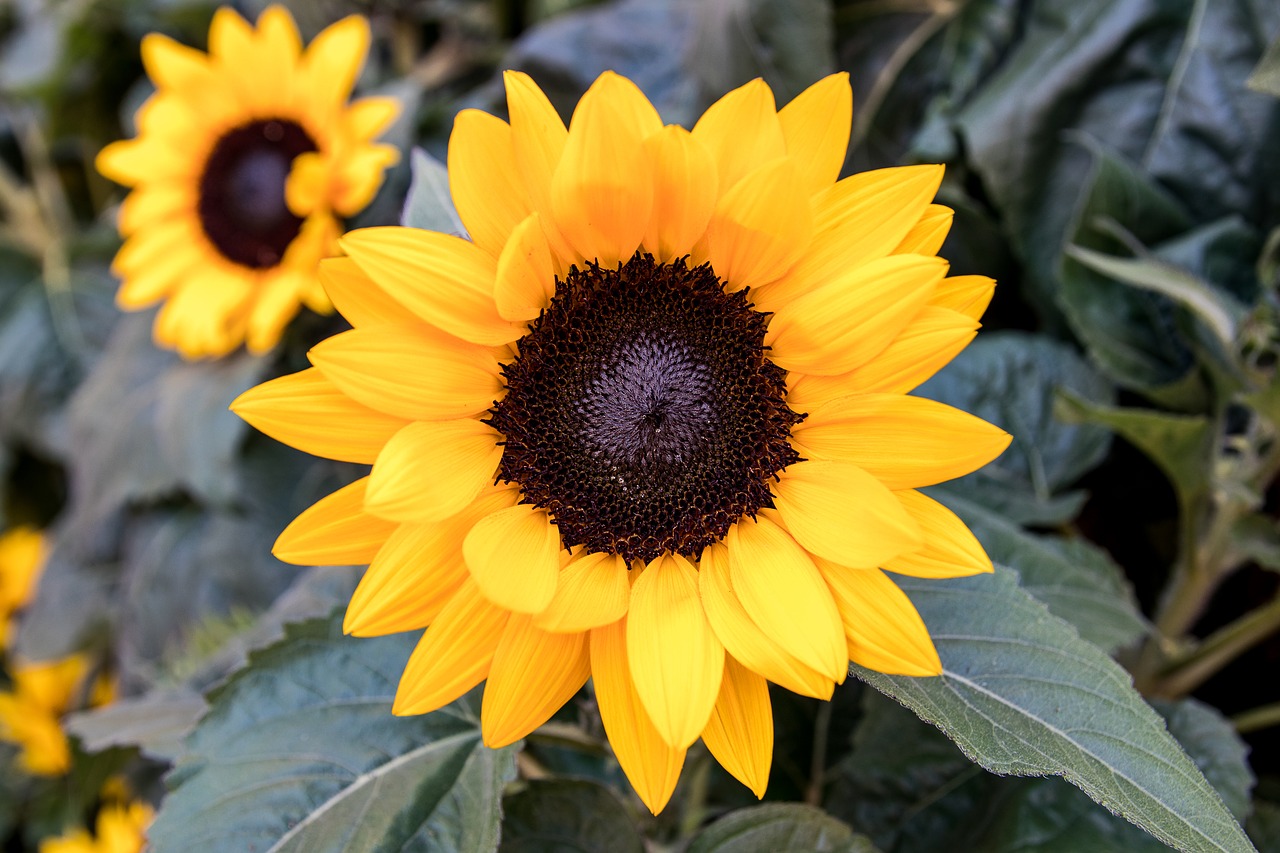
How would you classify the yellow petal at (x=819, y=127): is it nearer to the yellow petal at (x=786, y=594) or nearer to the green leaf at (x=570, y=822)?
the yellow petal at (x=786, y=594)

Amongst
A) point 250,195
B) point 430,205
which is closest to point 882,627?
point 430,205

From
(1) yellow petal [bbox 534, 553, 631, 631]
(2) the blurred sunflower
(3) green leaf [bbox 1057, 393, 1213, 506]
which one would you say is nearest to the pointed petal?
(1) yellow petal [bbox 534, 553, 631, 631]

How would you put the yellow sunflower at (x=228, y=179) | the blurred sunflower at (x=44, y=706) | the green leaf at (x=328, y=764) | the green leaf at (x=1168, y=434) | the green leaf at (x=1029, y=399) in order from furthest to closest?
the blurred sunflower at (x=44, y=706)
the yellow sunflower at (x=228, y=179)
the green leaf at (x=1029, y=399)
the green leaf at (x=1168, y=434)
the green leaf at (x=328, y=764)

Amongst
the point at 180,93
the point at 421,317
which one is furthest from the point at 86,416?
the point at 421,317

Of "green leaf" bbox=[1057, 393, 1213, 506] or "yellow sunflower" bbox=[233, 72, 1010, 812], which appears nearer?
"yellow sunflower" bbox=[233, 72, 1010, 812]

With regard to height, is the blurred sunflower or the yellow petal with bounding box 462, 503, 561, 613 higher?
the yellow petal with bounding box 462, 503, 561, 613

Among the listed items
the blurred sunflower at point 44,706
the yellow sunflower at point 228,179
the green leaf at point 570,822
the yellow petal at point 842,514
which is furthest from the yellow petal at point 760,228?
the blurred sunflower at point 44,706

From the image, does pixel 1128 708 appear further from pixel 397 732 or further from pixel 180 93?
pixel 180 93

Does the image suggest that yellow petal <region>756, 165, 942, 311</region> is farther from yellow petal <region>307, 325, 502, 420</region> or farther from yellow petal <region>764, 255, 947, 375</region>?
yellow petal <region>307, 325, 502, 420</region>
